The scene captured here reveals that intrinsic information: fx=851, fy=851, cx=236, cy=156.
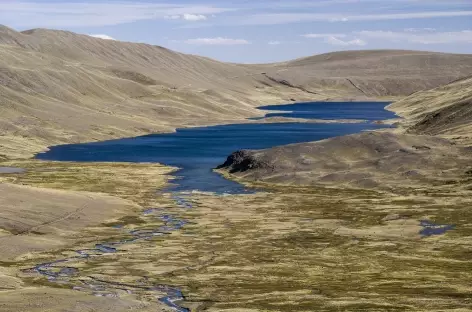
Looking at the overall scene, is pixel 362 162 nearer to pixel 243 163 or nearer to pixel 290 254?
pixel 243 163

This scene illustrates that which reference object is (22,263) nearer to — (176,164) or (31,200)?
(31,200)

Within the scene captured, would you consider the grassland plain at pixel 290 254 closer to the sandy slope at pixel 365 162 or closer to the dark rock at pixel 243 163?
the sandy slope at pixel 365 162

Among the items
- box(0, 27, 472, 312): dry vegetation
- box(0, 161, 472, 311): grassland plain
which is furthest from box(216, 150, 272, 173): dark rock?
box(0, 161, 472, 311): grassland plain

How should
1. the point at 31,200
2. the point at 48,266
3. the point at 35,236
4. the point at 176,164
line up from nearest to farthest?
the point at 48,266 < the point at 35,236 < the point at 31,200 < the point at 176,164

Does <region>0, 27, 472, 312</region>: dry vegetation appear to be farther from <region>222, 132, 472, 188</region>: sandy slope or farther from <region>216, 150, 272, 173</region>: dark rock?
<region>216, 150, 272, 173</region>: dark rock

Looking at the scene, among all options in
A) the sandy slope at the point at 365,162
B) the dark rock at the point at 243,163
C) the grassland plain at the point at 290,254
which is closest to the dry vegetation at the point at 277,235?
the grassland plain at the point at 290,254

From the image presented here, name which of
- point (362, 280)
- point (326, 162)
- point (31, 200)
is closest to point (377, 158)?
point (326, 162)

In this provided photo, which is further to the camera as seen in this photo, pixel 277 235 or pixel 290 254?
pixel 277 235

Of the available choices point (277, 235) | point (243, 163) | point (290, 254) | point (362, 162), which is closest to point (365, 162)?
point (362, 162)
